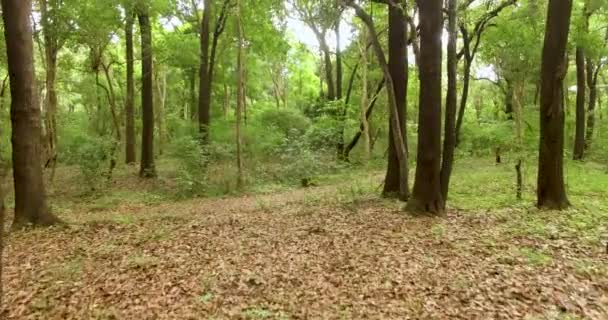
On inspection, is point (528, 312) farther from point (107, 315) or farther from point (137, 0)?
point (137, 0)

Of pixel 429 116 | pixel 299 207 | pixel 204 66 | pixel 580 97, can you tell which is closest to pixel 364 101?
pixel 204 66

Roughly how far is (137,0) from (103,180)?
20.2 ft

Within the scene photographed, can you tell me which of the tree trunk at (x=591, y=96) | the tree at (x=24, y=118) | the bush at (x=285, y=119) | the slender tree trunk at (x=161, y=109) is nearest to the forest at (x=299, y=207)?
the tree at (x=24, y=118)

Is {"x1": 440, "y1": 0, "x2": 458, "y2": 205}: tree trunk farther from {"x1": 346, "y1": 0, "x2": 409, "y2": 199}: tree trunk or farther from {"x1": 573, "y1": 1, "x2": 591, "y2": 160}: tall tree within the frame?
{"x1": 573, "y1": 1, "x2": 591, "y2": 160}: tall tree

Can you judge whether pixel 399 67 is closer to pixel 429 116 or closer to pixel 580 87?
pixel 429 116

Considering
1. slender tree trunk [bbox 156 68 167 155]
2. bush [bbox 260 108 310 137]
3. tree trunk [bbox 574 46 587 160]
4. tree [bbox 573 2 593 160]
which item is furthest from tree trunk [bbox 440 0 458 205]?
slender tree trunk [bbox 156 68 167 155]

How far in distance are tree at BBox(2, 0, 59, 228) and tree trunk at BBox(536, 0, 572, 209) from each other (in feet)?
32.4

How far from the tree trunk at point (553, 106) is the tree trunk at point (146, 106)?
42.7 feet

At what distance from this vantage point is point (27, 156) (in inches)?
326

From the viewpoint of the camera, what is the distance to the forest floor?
15.6ft

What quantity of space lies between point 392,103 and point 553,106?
3394mm

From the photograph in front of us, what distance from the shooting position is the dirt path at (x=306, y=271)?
473 centimetres

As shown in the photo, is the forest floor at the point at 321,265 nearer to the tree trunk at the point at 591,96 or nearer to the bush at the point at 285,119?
the bush at the point at 285,119

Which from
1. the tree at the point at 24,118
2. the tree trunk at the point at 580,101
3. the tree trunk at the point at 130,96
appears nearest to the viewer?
the tree at the point at 24,118
